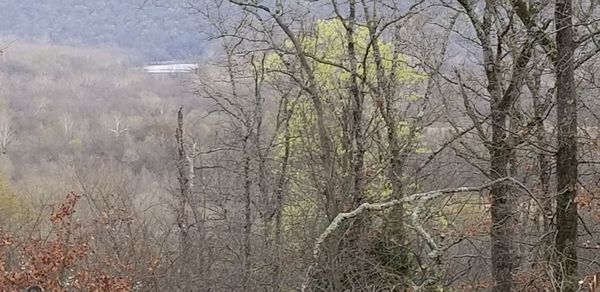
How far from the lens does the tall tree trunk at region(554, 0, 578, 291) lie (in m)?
7.33

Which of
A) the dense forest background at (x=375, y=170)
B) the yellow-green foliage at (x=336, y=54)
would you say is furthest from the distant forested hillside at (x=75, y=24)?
the yellow-green foliage at (x=336, y=54)

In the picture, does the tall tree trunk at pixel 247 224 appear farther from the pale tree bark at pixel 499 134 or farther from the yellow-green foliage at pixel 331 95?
the pale tree bark at pixel 499 134

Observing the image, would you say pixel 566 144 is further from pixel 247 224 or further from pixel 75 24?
pixel 75 24

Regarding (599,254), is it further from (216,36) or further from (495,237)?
(216,36)

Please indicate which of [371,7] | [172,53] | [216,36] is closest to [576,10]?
[371,7]

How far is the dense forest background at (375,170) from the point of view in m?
7.91

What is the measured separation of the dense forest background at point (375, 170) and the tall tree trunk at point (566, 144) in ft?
0.06

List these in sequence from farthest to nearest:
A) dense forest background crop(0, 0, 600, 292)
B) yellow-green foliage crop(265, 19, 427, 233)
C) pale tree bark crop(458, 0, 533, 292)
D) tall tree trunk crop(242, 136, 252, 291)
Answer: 1. tall tree trunk crop(242, 136, 252, 291)
2. yellow-green foliage crop(265, 19, 427, 233)
3. pale tree bark crop(458, 0, 533, 292)
4. dense forest background crop(0, 0, 600, 292)

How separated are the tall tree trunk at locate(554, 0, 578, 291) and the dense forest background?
0.06 feet

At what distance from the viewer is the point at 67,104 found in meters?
75.9

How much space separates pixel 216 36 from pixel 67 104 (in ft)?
214

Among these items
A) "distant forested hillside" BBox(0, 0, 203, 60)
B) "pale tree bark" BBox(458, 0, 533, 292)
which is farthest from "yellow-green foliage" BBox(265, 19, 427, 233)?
"distant forested hillside" BBox(0, 0, 203, 60)

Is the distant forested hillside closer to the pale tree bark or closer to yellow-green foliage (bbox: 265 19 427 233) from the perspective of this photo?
yellow-green foliage (bbox: 265 19 427 233)

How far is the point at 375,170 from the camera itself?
1226 centimetres
